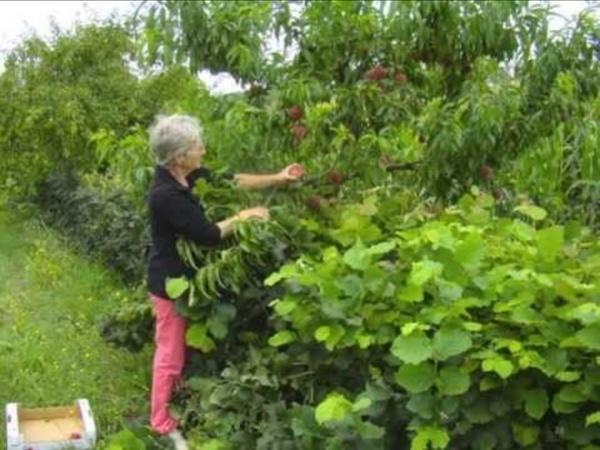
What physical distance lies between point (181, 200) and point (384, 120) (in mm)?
1300

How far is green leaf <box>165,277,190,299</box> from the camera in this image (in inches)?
195

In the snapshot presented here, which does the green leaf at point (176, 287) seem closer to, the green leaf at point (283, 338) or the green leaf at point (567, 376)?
the green leaf at point (283, 338)

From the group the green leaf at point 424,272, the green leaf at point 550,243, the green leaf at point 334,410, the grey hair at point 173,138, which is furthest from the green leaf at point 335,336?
the grey hair at point 173,138

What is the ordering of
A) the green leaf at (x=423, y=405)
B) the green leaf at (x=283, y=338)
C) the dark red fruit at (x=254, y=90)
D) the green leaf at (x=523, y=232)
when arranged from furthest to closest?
the dark red fruit at (x=254, y=90)
the green leaf at (x=283, y=338)
the green leaf at (x=523, y=232)
the green leaf at (x=423, y=405)

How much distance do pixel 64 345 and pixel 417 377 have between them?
3.71 meters

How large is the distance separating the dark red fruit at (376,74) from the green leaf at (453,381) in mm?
2381

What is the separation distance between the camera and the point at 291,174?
17.9ft

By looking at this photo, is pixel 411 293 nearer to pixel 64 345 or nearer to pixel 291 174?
pixel 291 174

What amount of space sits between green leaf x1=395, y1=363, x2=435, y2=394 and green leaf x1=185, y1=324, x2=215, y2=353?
1.63 meters

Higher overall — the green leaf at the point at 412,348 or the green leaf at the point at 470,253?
the green leaf at the point at 470,253

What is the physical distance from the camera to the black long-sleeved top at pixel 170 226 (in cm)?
501

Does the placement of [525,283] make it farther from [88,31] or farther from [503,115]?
[88,31]

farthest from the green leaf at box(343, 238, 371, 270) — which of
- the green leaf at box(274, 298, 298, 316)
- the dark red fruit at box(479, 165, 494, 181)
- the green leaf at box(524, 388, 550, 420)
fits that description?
the dark red fruit at box(479, 165, 494, 181)

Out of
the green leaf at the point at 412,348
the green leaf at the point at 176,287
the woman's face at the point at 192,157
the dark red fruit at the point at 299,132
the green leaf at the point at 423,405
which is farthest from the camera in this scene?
the dark red fruit at the point at 299,132
